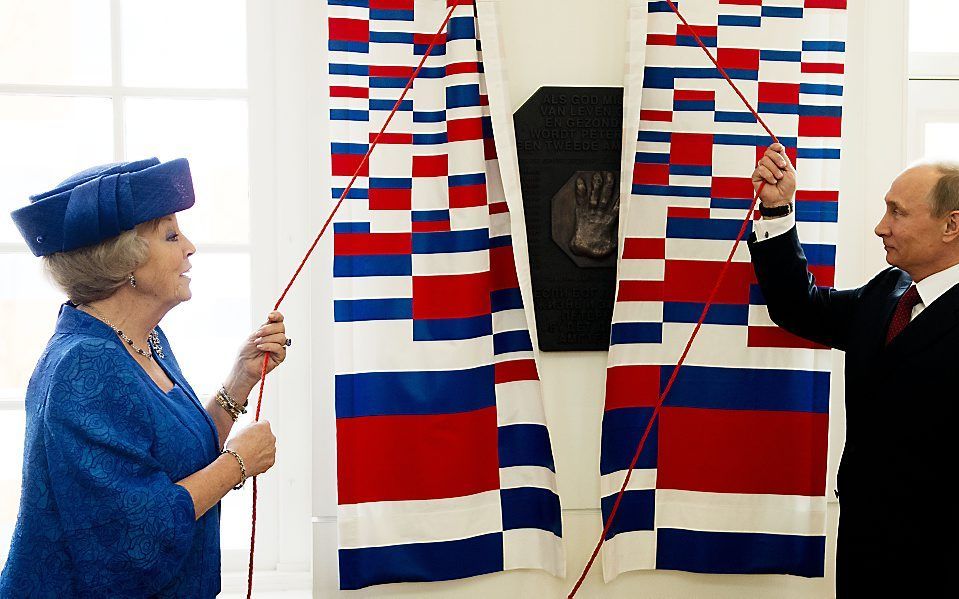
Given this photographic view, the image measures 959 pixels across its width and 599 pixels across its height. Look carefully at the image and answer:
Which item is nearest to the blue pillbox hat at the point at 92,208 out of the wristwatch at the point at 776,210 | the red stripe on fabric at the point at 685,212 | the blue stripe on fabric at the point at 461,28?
the blue stripe on fabric at the point at 461,28

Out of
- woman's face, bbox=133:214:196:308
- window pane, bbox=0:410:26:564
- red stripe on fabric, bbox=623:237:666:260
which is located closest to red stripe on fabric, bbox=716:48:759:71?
red stripe on fabric, bbox=623:237:666:260

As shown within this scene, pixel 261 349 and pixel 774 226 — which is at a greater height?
pixel 774 226

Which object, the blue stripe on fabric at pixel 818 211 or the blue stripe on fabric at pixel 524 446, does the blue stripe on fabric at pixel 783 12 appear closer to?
the blue stripe on fabric at pixel 818 211

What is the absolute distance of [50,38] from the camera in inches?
87.8

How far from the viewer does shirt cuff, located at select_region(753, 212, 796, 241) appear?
1.92 m

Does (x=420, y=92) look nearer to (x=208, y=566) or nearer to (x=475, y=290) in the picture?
(x=475, y=290)

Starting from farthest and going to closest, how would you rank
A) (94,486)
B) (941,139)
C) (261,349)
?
(941,139) < (261,349) < (94,486)

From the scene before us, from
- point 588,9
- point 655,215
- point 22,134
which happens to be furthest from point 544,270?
point 22,134

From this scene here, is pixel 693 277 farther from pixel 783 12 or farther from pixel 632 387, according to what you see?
pixel 783 12

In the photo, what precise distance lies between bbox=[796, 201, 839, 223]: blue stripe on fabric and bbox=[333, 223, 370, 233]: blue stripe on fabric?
3.67 ft

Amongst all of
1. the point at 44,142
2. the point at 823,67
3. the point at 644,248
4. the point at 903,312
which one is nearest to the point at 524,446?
the point at 644,248

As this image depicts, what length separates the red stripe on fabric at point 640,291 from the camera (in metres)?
2.08

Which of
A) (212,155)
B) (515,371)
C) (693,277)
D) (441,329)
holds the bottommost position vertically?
(515,371)

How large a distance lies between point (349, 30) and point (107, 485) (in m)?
1.21
